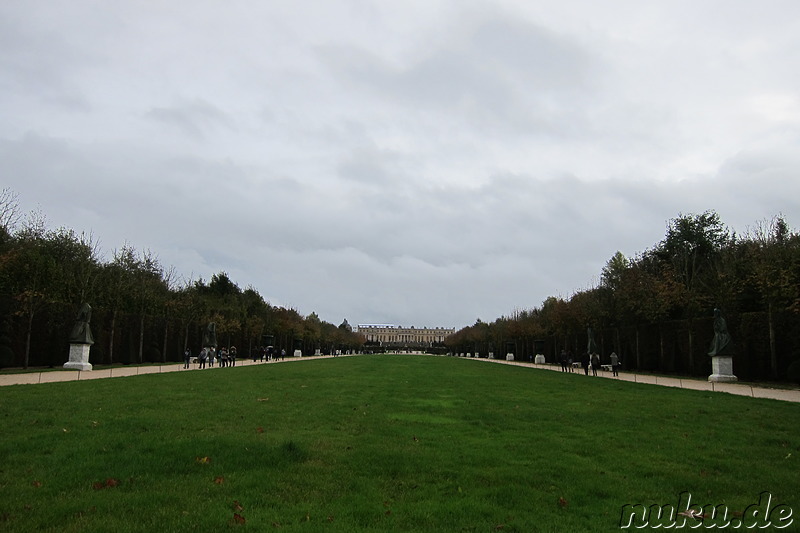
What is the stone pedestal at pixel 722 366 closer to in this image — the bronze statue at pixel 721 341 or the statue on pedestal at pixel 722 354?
the statue on pedestal at pixel 722 354

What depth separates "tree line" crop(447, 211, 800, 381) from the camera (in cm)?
3156

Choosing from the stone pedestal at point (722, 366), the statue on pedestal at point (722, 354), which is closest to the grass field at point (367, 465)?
the statue on pedestal at point (722, 354)

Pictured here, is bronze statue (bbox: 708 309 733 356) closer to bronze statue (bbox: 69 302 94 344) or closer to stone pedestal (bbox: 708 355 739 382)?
stone pedestal (bbox: 708 355 739 382)

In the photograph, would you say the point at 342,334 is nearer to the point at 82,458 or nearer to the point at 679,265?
the point at 679,265

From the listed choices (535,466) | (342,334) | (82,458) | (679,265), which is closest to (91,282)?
(82,458)

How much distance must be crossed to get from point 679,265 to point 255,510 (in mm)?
57290

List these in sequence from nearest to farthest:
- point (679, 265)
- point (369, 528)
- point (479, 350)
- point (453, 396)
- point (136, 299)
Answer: point (369, 528) < point (453, 396) < point (136, 299) < point (679, 265) < point (479, 350)

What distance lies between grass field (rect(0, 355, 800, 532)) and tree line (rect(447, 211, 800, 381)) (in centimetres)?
2028

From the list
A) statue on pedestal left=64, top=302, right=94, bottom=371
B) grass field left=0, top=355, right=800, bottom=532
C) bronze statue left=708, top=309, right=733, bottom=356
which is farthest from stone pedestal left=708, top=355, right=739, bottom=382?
statue on pedestal left=64, top=302, right=94, bottom=371

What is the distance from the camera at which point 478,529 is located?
5504 mm

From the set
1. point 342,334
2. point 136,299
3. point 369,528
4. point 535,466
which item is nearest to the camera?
point 369,528

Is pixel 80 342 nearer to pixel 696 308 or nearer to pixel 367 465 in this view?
pixel 367 465

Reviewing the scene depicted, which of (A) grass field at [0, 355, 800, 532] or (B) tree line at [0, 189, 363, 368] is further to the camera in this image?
Result: (B) tree line at [0, 189, 363, 368]

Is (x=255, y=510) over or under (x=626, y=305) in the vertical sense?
under
